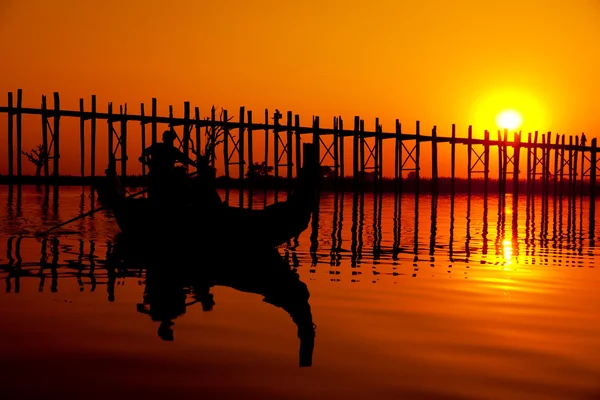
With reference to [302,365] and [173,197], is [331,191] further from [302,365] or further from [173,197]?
[302,365]

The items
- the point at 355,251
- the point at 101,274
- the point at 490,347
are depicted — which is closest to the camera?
the point at 490,347

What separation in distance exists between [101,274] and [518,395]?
6.73m

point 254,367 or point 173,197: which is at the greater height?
point 173,197

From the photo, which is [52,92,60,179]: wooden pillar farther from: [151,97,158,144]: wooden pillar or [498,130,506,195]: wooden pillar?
[498,130,506,195]: wooden pillar

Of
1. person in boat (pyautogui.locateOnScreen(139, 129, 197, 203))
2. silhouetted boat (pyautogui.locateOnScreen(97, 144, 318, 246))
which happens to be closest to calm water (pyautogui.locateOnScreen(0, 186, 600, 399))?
silhouetted boat (pyautogui.locateOnScreen(97, 144, 318, 246))

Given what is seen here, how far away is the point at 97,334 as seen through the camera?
6789mm

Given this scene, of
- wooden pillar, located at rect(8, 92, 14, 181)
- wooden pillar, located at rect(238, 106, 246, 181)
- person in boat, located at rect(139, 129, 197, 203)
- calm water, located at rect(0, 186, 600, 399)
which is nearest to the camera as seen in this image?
calm water, located at rect(0, 186, 600, 399)

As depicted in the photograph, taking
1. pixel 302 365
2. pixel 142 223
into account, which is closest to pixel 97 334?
pixel 302 365

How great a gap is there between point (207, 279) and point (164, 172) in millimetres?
3691

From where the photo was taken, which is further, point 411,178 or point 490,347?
point 411,178

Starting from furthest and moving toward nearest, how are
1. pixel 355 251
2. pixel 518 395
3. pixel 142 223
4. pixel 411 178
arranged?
1. pixel 411 178
2. pixel 355 251
3. pixel 142 223
4. pixel 518 395

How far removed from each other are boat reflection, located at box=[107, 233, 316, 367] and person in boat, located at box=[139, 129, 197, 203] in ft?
2.89

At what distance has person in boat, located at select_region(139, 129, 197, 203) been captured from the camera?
43.0 feet

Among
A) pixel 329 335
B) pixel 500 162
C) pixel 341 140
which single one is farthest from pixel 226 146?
pixel 329 335
